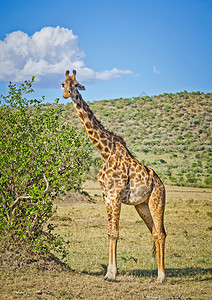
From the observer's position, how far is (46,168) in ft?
33.2

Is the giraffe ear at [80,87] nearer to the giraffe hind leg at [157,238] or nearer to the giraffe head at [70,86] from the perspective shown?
the giraffe head at [70,86]

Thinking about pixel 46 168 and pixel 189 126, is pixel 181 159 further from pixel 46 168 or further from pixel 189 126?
pixel 46 168

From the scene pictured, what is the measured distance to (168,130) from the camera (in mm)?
65938

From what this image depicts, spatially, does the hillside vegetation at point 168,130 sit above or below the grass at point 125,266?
above

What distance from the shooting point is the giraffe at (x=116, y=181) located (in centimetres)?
975

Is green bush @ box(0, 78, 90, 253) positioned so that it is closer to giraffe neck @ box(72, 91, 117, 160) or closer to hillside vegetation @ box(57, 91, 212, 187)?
giraffe neck @ box(72, 91, 117, 160)

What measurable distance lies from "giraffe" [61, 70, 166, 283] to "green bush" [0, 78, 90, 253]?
833 millimetres

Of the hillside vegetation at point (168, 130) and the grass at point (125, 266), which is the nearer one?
the grass at point (125, 266)

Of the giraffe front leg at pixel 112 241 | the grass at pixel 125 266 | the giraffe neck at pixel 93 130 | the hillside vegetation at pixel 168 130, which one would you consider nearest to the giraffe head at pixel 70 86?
the giraffe neck at pixel 93 130

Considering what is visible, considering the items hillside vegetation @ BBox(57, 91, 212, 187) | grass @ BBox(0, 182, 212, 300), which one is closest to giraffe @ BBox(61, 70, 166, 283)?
grass @ BBox(0, 182, 212, 300)

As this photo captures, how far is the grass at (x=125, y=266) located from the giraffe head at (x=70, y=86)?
3.97m

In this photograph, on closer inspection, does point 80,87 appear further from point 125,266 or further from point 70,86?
point 125,266

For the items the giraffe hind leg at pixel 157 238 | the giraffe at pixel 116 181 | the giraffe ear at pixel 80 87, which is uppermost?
the giraffe ear at pixel 80 87

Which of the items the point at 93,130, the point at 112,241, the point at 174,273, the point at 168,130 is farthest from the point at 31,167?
the point at 168,130
